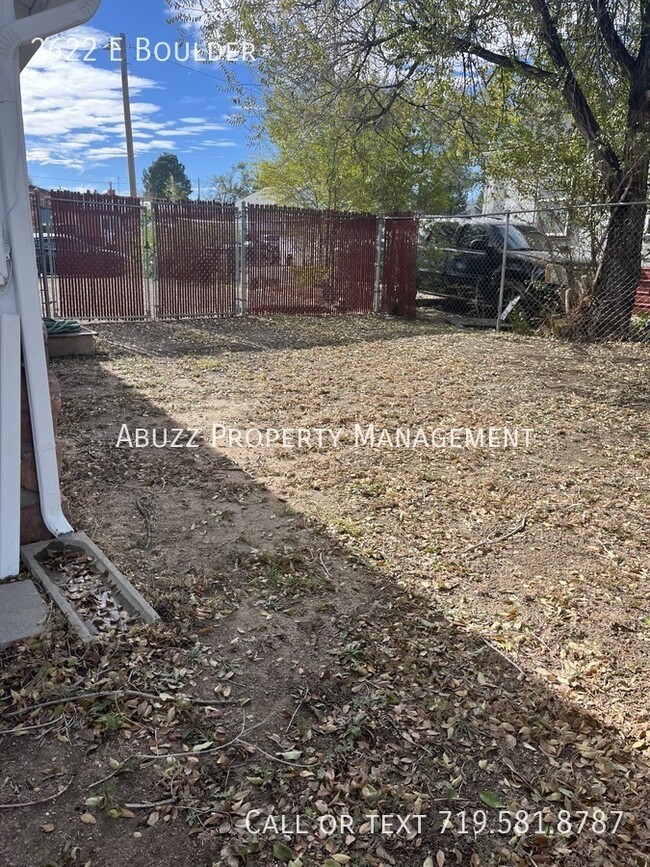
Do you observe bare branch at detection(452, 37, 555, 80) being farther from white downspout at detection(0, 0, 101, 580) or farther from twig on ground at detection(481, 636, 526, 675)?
twig on ground at detection(481, 636, 526, 675)

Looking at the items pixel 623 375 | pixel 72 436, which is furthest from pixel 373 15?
pixel 72 436

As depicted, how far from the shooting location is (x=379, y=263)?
1284cm

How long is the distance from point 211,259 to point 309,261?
6.40 feet

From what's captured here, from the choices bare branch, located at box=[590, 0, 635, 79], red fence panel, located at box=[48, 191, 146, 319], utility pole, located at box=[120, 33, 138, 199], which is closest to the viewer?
bare branch, located at box=[590, 0, 635, 79]

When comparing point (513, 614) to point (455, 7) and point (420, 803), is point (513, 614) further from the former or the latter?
point (455, 7)

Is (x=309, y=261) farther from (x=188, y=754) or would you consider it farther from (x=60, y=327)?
(x=188, y=754)

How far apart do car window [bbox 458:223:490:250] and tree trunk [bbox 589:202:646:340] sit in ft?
8.54

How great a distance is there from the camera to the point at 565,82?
338 inches

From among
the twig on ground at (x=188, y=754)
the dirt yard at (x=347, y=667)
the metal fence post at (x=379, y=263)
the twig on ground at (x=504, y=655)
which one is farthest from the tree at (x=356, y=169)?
the twig on ground at (x=188, y=754)

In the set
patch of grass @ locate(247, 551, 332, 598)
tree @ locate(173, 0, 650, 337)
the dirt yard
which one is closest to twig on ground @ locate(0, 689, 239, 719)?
the dirt yard

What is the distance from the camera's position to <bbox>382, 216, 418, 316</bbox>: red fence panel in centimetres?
1261

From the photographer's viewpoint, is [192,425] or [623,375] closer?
[192,425]

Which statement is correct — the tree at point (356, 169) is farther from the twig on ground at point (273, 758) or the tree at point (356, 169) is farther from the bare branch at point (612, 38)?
the twig on ground at point (273, 758)

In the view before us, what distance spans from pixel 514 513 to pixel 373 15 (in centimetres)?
736
